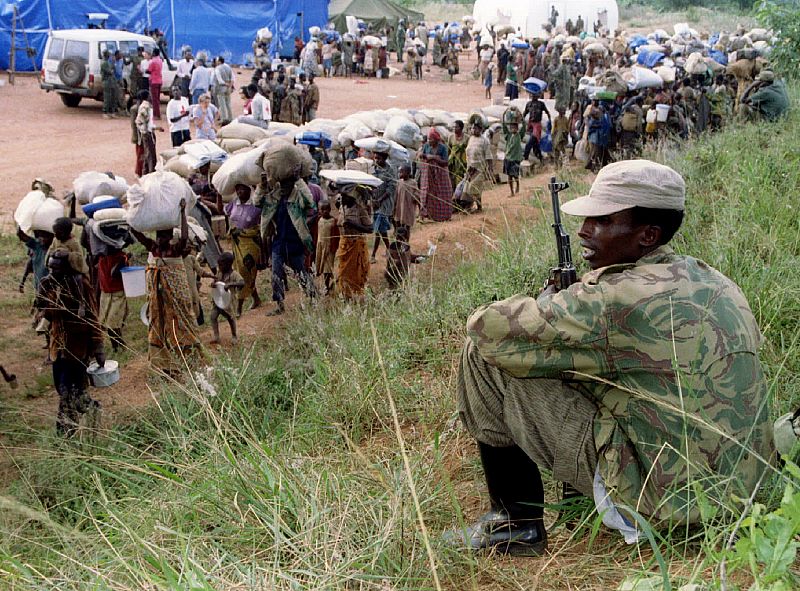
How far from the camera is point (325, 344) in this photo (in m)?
5.18

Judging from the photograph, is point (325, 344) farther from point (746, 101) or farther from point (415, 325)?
point (746, 101)

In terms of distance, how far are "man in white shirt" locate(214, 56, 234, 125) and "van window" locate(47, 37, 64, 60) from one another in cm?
345

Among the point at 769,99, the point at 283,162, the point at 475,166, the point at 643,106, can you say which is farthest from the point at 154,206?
the point at 643,106

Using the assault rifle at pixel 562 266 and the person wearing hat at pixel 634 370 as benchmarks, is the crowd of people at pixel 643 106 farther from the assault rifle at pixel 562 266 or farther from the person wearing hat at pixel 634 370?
the person wearing hat at pixel 634 370

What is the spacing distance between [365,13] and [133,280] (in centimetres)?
2758

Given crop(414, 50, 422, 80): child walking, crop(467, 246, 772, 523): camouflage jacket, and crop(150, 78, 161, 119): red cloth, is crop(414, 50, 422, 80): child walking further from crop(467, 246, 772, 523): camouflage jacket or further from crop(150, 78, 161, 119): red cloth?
crop(467, 246, 772, 523): camouflage jacket

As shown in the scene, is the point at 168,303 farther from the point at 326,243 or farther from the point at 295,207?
the point at 326,243

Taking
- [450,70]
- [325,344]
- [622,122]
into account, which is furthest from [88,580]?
[450,70]

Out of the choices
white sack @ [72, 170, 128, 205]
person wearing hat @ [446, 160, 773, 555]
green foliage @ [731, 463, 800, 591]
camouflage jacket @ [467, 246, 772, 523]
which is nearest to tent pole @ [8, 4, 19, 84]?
white sack @ [72, 170, 128, 205]

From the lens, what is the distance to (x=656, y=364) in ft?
7.42

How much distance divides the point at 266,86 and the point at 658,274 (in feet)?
49.6

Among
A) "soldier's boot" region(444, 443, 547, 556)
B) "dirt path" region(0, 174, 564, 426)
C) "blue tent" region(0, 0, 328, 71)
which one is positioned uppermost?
"blue tent" region(0, 0, 328, 71)

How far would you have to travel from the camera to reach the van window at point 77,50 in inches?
712

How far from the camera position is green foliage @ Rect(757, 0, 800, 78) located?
10.0 meters
